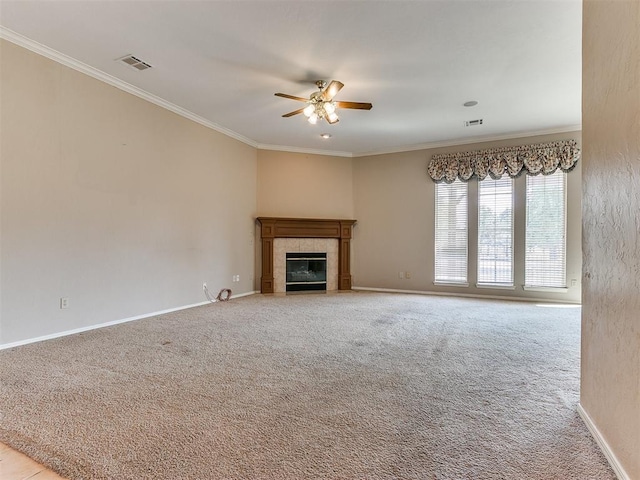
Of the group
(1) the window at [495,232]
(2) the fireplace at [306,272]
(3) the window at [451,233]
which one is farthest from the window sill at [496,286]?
(2) the fireplace at [306,272]

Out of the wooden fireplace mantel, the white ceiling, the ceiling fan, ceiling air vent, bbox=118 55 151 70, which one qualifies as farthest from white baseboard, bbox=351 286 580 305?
ceiling air vent, bbox=118 55 151 70

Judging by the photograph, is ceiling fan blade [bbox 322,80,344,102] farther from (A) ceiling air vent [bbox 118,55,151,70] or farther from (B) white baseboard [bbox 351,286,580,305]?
(B) white baseboard [bbox 351,286,580,305]

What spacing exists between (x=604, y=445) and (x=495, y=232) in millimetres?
4753

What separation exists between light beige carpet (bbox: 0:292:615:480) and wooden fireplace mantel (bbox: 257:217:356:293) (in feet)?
8.65

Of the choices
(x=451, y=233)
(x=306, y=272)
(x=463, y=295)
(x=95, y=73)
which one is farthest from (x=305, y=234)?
(x=95, y=73)

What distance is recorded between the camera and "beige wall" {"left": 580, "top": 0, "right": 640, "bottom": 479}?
1.34 m

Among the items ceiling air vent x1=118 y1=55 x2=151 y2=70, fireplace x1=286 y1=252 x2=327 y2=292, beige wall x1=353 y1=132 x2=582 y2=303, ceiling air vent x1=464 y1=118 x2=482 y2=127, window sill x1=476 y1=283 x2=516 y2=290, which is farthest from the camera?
fireplace x1=286 y1=252 x2=327 y2=292

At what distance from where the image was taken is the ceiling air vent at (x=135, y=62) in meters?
3.43

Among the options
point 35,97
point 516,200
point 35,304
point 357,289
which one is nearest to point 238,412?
point 35,304

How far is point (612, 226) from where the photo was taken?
157cm

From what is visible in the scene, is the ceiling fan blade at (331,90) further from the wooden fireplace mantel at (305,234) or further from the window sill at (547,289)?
the window sill at (547,289)

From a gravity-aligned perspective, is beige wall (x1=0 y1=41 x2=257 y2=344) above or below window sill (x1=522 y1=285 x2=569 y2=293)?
above

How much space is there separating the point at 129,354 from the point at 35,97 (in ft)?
8.71

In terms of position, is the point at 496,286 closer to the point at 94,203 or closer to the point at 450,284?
the point at 450,284
